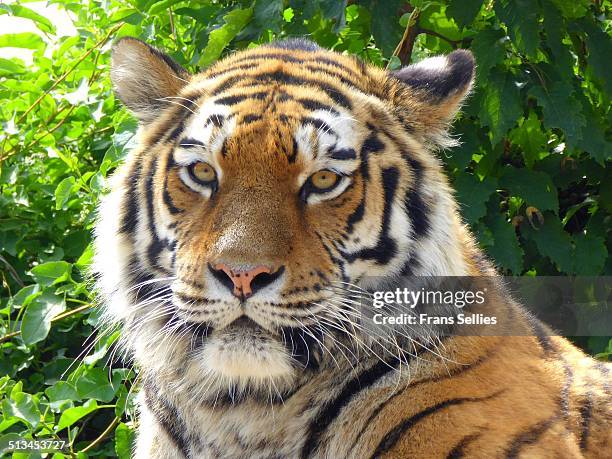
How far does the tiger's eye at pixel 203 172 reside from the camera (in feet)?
6.64

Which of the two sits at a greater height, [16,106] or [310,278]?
[16,106]

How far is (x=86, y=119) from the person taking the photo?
12.9ft

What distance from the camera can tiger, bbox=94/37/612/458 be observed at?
1924mm

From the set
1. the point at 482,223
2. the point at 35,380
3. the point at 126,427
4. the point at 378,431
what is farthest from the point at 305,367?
the point at 35,380

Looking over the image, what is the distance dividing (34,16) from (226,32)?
3.55 feet

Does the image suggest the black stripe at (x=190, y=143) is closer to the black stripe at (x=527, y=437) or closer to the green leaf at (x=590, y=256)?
the black stripe at (x=527, y=437)

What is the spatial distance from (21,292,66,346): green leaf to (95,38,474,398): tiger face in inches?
30.9

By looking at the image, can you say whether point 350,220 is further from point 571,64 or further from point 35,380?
point 35,380

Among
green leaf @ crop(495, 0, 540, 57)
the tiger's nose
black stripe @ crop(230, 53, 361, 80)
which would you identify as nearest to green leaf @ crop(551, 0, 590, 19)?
green leaf @ crop(495, 0, 540, 57)

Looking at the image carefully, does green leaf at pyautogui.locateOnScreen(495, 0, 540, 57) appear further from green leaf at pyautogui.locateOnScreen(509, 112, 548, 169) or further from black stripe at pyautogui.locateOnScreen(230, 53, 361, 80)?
black stripe at pyautogui.locateOnScreen(230, 53, 361, 80)

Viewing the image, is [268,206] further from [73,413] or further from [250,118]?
[73,413]

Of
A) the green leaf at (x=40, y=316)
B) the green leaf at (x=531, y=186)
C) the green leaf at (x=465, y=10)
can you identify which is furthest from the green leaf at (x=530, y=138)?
the green leaf at (x=40, y=316)

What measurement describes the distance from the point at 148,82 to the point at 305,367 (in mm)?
871

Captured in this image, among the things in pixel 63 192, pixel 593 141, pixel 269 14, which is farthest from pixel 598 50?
pixel 63 192
